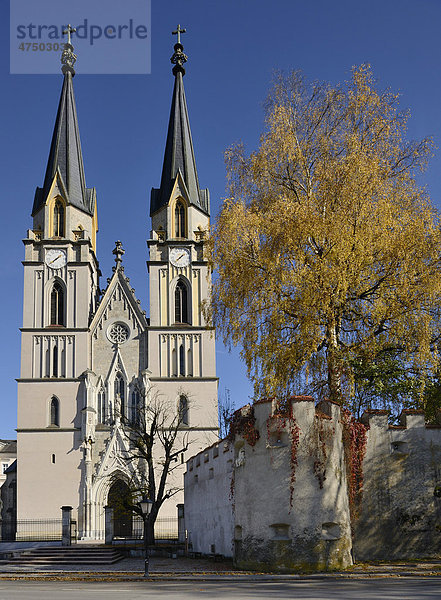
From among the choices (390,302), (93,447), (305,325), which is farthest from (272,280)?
(93,447)

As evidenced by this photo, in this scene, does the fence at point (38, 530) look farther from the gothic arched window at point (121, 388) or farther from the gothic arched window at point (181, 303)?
the gothic arched window at point (181, 303)

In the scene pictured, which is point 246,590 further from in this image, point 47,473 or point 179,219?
point 179,219

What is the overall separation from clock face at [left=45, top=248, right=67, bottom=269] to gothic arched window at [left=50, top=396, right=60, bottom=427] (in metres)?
8.70

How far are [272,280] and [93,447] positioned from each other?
2988 centimetres

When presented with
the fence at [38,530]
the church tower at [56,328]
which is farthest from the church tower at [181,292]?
the fence at [38,530]

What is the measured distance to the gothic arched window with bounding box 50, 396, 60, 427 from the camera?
48250 millimetres

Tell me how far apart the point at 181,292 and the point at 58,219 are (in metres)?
9.77

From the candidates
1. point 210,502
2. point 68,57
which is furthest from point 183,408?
point 68,57

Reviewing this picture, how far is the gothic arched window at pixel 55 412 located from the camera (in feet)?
158

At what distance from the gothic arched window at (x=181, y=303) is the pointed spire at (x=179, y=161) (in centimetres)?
603

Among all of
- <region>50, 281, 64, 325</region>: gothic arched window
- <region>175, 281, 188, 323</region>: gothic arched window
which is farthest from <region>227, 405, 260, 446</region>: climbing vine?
<region>50, 281, 64, 325</region>: gothic arched window

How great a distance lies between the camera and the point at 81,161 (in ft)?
182

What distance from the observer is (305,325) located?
20.6 meters

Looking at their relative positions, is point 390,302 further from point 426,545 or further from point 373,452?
point 426,545
